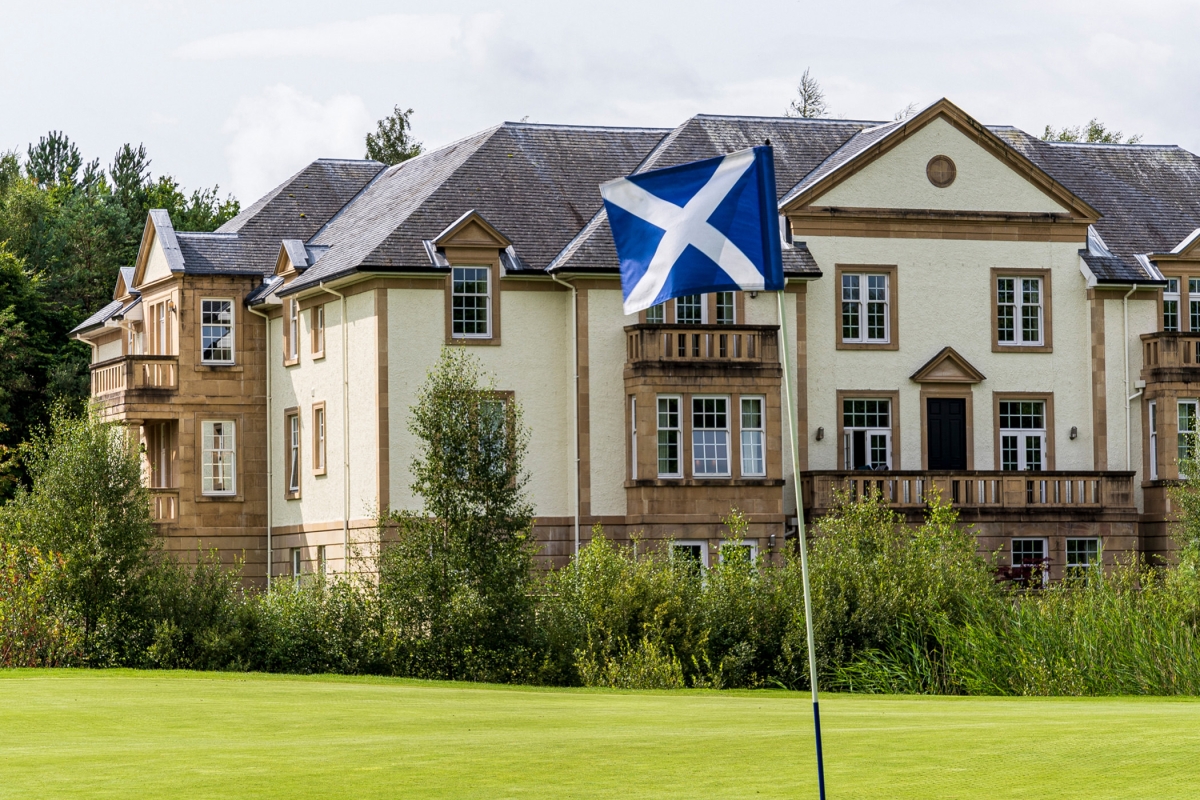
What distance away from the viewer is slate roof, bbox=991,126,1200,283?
48938 millimetres

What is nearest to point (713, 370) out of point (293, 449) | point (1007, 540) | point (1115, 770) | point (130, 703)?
point (1007, 540)

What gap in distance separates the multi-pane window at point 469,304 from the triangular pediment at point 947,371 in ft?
34.9

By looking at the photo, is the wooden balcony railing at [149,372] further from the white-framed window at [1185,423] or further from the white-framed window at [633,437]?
the white-framed window at [1185,423]

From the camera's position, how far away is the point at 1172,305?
48906 millimetres

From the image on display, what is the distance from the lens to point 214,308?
4956cm

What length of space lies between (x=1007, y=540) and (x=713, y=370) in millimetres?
8192

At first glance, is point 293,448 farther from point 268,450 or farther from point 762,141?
point 762,141

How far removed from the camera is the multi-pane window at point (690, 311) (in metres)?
44.8

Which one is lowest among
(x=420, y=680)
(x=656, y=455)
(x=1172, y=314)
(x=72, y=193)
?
(x=420, y=680)

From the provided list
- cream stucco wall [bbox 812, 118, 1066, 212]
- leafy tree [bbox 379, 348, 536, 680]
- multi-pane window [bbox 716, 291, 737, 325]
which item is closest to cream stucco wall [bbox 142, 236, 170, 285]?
multi-pane window [bbox 716, 291, 737, 325]

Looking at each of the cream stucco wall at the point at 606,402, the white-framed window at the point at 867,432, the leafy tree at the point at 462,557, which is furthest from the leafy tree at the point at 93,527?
the white-framed window at the point at 867,432

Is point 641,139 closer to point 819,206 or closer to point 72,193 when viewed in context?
point 819,206

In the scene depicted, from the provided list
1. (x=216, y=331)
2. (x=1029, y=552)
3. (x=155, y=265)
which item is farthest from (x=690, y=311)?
(x=155, y=265)

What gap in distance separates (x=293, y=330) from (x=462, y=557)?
16.3 m
